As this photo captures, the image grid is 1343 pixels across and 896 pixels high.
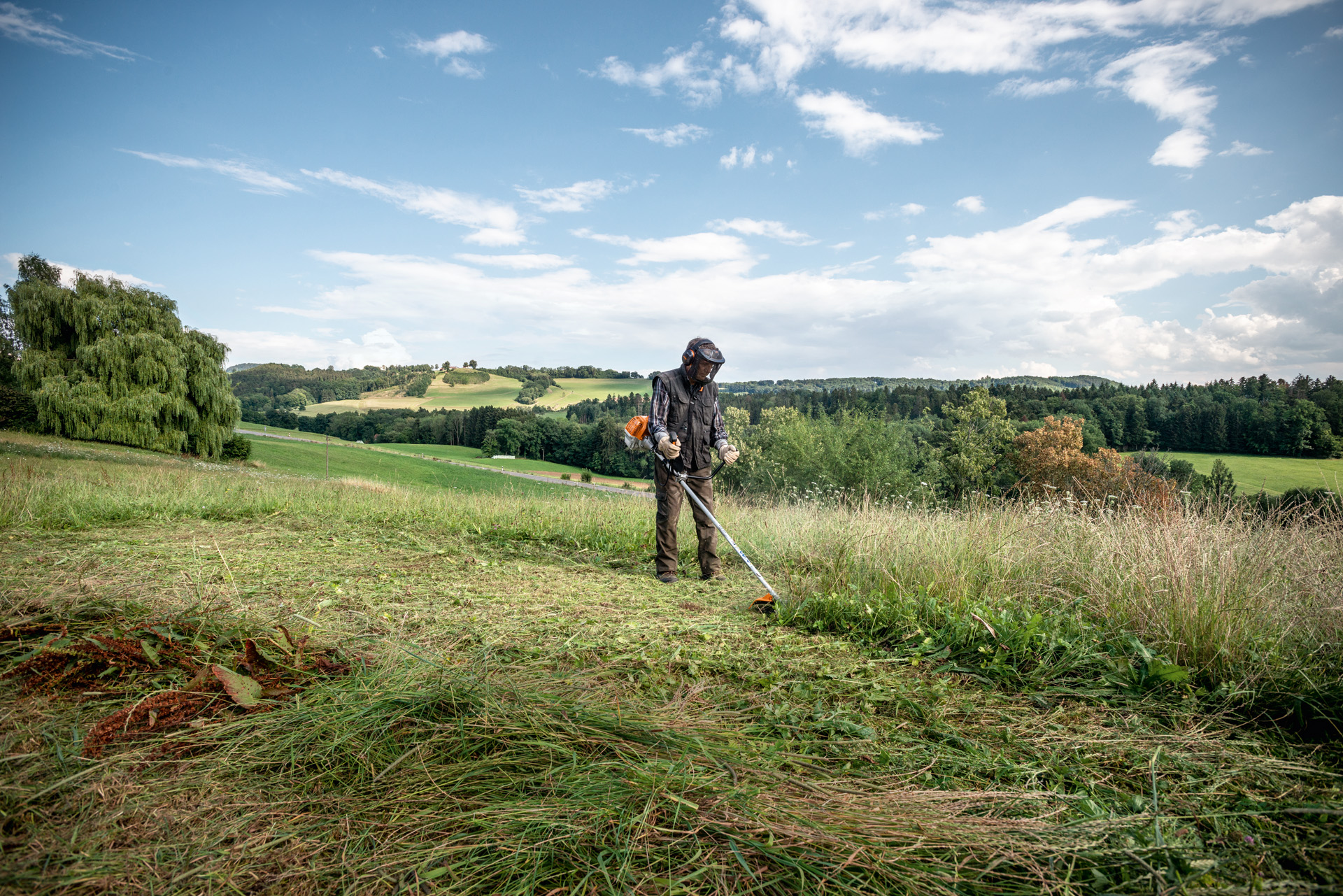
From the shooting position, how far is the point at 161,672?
2438 millimetres

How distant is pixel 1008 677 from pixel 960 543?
6.00ft

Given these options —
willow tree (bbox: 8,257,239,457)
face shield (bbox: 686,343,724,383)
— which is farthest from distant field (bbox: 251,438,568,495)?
face shield (bbox: 686,343,724,383)

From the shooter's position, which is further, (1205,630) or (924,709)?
(1205,630)

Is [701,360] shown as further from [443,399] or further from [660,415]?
[443,399]

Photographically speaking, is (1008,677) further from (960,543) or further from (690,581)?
(690,581)

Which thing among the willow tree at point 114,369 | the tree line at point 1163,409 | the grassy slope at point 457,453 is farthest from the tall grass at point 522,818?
the grassy slope at point 457,453

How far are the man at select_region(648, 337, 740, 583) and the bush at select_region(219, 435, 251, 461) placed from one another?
4048 centimetres

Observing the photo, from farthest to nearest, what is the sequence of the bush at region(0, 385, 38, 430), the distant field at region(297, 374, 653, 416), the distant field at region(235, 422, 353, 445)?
1. the distant field at region(297, 374, 653, 416)
2. the distant field at region(235, 422, 353, 445)
3. the bush at region(0, 385, 38, 430)

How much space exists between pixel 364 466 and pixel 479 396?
48.5 metres

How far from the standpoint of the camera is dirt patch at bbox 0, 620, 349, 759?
2.07 m

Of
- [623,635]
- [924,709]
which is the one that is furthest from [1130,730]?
[623,635]

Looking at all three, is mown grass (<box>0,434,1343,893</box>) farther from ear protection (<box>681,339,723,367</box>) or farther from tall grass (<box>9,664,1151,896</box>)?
ear protection (<box>681,339,723,367</box>)

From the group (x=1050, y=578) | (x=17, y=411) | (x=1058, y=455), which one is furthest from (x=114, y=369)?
(x=1058, y=455)

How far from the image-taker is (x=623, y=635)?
368cm
